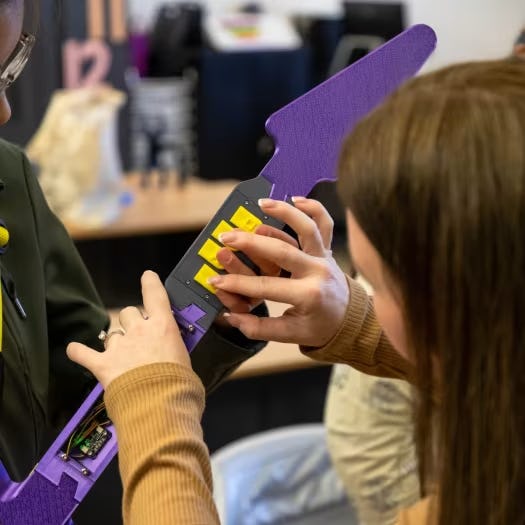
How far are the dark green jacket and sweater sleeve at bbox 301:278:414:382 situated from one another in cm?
7

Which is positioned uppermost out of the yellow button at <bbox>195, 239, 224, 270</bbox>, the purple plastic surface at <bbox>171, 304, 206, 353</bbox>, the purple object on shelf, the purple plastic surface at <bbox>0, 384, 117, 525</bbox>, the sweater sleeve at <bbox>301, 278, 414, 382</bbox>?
the yellow button at <bbox>195, 239, 224, 270</bbox>

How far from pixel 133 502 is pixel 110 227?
1.44 m

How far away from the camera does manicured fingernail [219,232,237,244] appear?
2.14ft

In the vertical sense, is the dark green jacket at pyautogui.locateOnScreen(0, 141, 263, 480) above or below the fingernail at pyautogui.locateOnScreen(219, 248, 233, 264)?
below

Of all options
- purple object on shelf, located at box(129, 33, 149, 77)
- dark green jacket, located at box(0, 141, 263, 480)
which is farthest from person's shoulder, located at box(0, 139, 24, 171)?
purple object on shelf, located at box(129, 33, 149, 77)

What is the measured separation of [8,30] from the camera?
693mm

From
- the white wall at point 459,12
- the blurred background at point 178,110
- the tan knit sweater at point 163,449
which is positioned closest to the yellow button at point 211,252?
the tan knit sweater at point 163,449

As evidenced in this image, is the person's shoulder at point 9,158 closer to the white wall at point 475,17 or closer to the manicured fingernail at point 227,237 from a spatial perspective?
the manicured fingernail at point 227,237

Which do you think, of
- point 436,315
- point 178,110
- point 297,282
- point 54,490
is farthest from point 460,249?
point 178,110

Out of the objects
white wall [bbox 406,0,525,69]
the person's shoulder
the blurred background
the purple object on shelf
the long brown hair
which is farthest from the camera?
the purple object on shelf

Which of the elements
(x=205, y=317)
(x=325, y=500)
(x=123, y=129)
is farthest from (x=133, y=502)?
(x=123, y=129)

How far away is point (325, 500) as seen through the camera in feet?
4.99

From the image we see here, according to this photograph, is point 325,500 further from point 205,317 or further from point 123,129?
point 123,129

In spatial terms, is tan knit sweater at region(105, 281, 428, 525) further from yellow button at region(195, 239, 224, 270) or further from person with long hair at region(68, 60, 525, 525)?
yellow button at region(195, 239, 224, 270)
